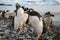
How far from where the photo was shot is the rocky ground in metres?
2.66

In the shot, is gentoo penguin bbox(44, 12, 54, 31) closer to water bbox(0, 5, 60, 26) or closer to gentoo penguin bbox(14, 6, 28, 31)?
water bbox(0, 5, 60, 26)

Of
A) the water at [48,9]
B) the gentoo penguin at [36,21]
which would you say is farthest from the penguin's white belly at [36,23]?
the water at [48,9]

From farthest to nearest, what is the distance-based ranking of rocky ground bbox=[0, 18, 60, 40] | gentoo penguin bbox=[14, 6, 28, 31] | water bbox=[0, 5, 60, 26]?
water bbox=[0, 5, 60, 26]
gentoo penguin bbox=[14, 6, 28, 31]
rocky ground bbox=[0, 18, 60, 40]

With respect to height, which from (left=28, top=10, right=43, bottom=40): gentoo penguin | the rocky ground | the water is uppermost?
the water

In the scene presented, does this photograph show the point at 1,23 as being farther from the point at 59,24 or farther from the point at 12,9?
the point at 59,24

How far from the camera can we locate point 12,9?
3.02 meters

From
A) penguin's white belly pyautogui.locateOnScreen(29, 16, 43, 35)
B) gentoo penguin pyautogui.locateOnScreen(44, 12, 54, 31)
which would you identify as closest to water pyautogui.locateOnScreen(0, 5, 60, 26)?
gentoo penguin pyautogui.locateOnScreen(44, 12, 54, 31)

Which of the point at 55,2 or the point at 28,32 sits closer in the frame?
the point at 28,32

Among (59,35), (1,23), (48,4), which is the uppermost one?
(48,4)

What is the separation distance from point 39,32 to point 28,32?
215 mm

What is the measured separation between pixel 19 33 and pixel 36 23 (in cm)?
33

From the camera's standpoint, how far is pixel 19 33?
270 centimetres

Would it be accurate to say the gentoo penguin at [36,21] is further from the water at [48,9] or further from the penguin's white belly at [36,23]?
the water at [48,9]

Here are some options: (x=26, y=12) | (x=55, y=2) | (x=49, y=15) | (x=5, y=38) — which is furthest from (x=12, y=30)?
(x=55, y=2)
